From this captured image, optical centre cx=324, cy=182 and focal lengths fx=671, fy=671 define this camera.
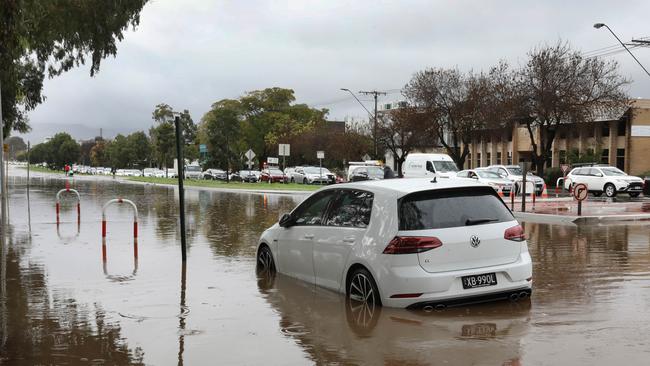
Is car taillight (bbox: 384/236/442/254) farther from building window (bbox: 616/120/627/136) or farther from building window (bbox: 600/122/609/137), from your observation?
building window (bbox: 600/122/609/137)

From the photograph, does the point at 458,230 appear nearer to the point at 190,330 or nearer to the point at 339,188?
the point at 339,188

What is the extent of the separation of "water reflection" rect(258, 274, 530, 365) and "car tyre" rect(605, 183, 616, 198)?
96.1 feet

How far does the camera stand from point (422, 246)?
22.9 feet

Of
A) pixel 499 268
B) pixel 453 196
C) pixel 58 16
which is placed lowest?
pixel 499 268

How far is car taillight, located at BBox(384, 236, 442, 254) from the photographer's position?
22.8 feet

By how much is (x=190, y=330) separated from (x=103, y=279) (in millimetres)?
3627

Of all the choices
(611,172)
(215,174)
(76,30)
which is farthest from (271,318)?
(215,174)

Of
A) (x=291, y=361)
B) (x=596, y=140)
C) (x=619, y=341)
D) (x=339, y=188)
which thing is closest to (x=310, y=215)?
(x=339, y=188)

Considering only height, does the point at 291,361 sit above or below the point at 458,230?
below

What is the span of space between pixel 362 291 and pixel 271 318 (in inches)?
41.8

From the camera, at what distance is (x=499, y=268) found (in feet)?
24.0

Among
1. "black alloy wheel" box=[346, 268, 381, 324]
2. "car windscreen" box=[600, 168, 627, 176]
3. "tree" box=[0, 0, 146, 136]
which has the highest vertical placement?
"tree" box=[0, 0, 146, 136]

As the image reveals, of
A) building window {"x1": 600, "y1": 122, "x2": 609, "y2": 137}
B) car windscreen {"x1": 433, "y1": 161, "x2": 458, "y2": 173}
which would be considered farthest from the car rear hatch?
building window {"x1": 600, "y1": 122, "x2": 609, "y2": 137}

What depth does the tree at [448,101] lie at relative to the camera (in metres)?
55.8
